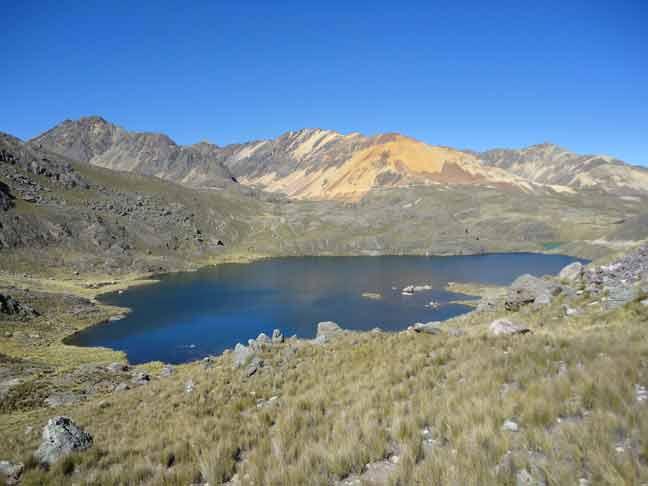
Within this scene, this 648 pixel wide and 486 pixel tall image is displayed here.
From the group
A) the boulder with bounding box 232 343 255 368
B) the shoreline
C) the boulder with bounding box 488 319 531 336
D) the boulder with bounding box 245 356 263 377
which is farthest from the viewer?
the shoreline

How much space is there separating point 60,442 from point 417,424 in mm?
7725

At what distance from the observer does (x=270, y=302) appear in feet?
323

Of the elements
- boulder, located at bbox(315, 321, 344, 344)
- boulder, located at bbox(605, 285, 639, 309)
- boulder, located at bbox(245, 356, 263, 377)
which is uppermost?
boulder, located at bbox(605, 285, 639, 309)

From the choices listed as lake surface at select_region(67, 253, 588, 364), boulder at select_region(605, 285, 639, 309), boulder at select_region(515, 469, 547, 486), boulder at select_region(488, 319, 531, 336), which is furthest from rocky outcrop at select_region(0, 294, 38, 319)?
boulder at select_region(515, 469, 547, 486)

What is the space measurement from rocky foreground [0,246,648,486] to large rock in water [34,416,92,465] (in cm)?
3

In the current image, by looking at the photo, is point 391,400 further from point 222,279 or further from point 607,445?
point 222,279

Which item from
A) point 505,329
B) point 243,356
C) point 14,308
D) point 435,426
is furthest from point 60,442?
point 14,308

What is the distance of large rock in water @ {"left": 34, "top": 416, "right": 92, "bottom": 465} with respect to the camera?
849 cm

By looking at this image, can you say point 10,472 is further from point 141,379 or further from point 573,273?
point 573,273

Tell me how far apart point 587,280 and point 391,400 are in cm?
2011

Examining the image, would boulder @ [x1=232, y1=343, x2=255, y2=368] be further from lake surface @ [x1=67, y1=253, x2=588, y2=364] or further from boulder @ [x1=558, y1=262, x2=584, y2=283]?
lake surface @ [x1=67, y1=253, x2=588, y2=364]

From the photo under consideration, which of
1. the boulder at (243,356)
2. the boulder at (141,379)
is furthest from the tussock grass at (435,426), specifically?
the boulder at (141,379)

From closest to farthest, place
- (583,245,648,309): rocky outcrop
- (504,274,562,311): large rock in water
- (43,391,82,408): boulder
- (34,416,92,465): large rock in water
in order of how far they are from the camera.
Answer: (34,416,92,465): large rock in water → (583,245,648,309): rocky outcrop → (504,274,562,311): large rock in water → (43,391,82,408): boulder

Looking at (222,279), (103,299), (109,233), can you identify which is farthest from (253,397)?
(109,233)
